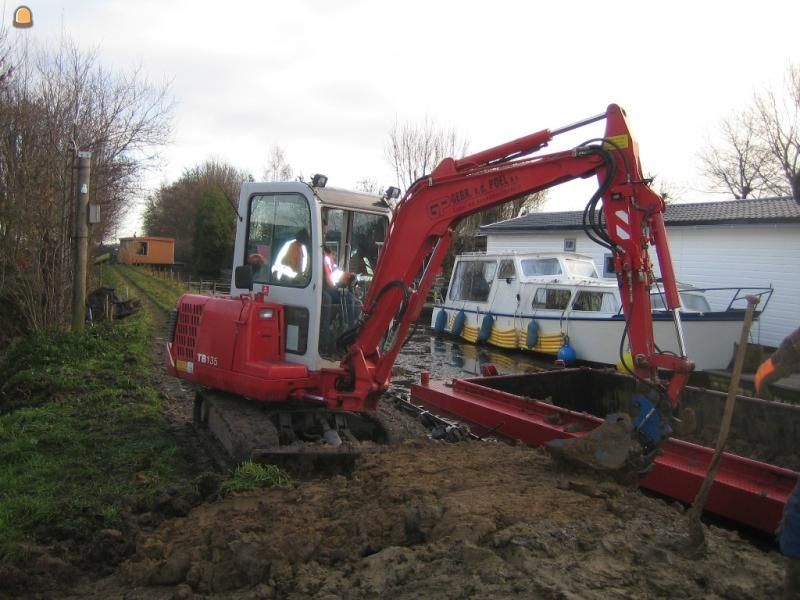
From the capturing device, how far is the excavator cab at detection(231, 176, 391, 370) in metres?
5.83

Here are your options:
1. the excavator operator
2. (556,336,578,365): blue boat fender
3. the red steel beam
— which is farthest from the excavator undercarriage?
(556,336,578,365): blue boat fender

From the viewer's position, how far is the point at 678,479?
16.2 ft

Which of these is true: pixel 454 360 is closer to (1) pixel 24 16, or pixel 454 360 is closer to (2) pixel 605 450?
(1) pixel 24 16

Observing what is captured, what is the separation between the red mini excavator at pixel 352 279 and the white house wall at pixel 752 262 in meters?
13.7

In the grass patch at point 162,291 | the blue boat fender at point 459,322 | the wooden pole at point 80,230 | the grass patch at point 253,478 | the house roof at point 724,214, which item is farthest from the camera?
the grass patch at point 162,291

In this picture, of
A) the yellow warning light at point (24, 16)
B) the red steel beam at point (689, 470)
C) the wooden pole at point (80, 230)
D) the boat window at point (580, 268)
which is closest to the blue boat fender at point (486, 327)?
the boat window at point (580, 268)

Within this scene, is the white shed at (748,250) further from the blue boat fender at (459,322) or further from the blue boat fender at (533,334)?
the blue boat fender at (459,322)

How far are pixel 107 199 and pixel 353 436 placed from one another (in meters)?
15.0

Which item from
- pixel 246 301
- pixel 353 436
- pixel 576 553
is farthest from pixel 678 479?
pixel 246 301

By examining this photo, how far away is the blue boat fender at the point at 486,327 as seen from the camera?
690 inches

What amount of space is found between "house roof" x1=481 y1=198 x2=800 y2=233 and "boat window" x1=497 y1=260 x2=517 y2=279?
6.95 ft

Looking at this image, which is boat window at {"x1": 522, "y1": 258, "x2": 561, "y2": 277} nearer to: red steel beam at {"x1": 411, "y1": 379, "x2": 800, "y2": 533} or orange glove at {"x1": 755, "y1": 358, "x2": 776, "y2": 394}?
red steel beam at {"x1": 411, "y1": 379, "x2": 800, "y2": 533}

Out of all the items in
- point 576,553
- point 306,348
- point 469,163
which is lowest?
point 576,553

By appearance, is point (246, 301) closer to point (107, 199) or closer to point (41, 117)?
point (41, 117)
